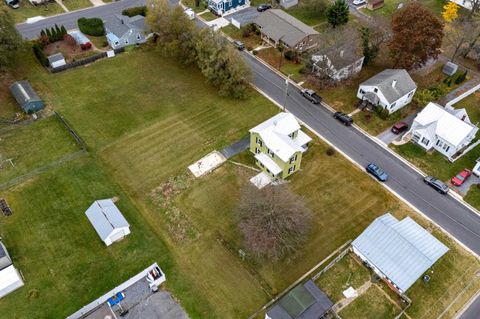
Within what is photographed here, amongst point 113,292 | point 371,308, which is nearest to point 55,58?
point 113,292

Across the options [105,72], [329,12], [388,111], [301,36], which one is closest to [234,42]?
[301,36]

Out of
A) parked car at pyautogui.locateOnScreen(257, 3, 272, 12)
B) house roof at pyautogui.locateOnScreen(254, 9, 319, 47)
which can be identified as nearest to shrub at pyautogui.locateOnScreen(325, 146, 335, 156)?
house roof at pyautogui.locateOnScreen(254, 9, 319, 47)

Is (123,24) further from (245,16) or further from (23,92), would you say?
(245,16)

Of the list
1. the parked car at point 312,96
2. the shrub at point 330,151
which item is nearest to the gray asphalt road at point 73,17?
the parked car at point 312,96

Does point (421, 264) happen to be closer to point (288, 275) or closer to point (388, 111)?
point (288, 275)

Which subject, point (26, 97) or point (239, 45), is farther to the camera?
point (239, 45)

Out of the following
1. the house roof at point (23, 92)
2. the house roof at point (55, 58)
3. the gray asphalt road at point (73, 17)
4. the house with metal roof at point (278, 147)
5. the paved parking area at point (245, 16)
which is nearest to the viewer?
the house with metal roof at point (278, 147)

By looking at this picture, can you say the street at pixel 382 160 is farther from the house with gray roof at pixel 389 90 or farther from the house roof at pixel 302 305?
the house roof at pixel 302 305
